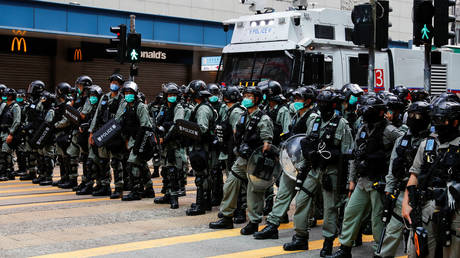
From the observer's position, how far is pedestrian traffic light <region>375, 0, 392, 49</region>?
12.3 m

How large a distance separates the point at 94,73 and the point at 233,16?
23.1ft

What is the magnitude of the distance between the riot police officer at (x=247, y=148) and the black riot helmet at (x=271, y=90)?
0.92 metres

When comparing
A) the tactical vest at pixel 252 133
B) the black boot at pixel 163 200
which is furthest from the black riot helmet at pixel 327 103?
→ the black boot at pixel 163 200

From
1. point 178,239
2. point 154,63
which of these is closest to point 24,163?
point 178,239

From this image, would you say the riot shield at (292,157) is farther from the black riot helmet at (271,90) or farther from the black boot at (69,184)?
the black boot at (69,184)

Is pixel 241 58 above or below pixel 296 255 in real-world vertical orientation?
above

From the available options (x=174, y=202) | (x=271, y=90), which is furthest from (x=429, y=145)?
(x=174, y=202)

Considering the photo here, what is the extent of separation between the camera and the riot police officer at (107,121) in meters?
11.9

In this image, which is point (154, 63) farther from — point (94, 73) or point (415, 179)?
point (415, 179)

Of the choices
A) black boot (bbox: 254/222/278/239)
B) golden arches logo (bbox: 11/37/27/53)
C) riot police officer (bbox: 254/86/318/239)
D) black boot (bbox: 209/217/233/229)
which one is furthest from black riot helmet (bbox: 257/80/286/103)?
golden arches logo (bbox: 11/37/27/53)

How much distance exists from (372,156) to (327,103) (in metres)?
1.06

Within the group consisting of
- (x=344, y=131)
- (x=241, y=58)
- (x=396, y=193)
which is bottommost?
(x=396, y=193)

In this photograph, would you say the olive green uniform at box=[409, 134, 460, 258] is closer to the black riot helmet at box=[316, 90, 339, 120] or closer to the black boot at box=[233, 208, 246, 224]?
the black riot helmet at box=[316, 90, 339, 120]

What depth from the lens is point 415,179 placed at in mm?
5699
